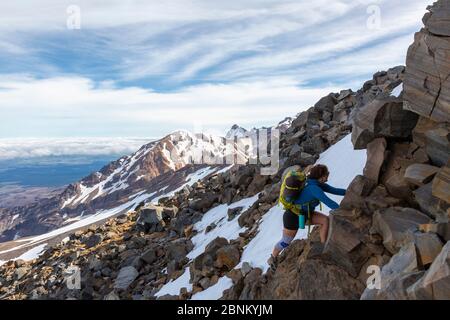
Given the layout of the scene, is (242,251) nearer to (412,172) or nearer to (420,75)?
(412,172)

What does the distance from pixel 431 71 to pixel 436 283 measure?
7437 millimetres

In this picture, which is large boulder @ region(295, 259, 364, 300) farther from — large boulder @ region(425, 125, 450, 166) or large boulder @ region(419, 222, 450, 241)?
large boulder @ region(425, 125, 450, 166)

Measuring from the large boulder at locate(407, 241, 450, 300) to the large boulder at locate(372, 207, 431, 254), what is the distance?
7.70ft

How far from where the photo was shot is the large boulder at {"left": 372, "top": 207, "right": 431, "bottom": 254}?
11609 millimetres

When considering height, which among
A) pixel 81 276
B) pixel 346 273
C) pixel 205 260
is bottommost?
pixel 81 276

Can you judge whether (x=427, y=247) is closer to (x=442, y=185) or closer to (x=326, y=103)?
(x=442, y=185)

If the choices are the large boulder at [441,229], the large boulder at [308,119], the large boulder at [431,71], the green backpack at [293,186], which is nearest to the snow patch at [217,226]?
the large boulder at [308,119]

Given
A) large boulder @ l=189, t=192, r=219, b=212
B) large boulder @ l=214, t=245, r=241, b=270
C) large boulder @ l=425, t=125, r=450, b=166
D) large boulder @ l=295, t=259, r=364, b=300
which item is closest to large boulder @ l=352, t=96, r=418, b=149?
large boulder @ l=425, t=125, r=450, b=166

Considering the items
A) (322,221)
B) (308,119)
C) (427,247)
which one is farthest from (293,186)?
(308,119)

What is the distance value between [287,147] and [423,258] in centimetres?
2625

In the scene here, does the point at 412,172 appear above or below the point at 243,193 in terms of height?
above

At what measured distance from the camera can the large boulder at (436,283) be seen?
27.1 feet

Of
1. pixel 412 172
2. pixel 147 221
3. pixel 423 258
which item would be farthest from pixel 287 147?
pixel 423 258
